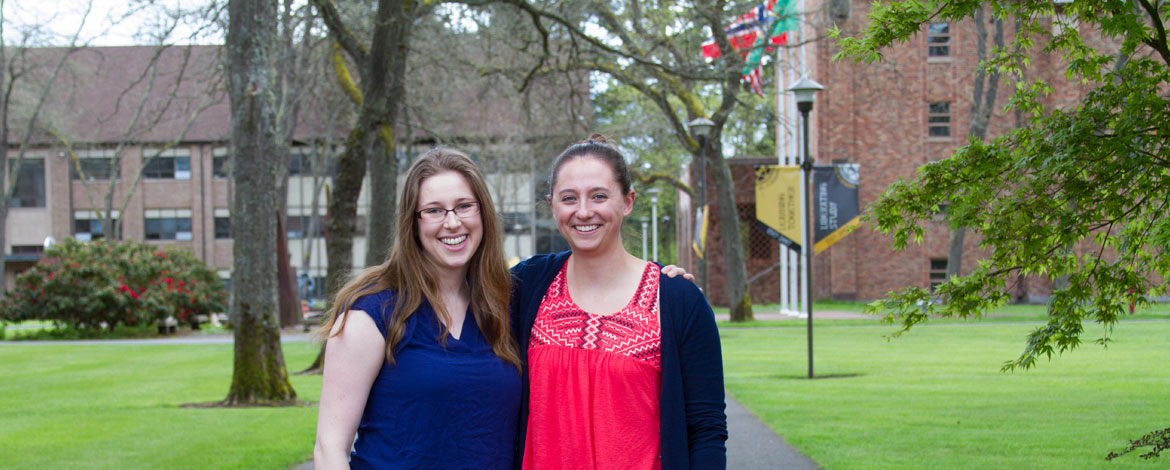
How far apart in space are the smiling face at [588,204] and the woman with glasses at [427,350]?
0.26 m

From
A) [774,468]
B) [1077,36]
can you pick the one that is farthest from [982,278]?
[774,468]

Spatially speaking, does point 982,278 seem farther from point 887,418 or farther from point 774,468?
point 887,418

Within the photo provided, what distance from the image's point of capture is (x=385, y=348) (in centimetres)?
310

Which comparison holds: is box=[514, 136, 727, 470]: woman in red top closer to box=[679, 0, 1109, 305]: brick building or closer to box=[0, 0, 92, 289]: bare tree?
box=[0, 0, 92, 289]: bare tree

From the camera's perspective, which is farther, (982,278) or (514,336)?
(982,278)

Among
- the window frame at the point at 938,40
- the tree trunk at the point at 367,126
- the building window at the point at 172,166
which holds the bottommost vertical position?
the tree trunk at the point at 367,126

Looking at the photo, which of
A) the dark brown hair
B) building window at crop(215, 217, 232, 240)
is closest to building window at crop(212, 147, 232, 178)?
building window at crop(215, 217, 232, 240)

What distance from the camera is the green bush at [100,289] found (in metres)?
26.7

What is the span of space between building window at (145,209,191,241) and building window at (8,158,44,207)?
5.41m

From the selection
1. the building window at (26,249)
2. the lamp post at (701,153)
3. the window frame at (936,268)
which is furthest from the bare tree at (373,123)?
the building window at (26,249)

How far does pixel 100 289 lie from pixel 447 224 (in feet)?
86.1

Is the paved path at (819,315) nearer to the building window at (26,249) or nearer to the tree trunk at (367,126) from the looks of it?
the tree trunk at (367,126)

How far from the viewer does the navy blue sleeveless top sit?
3.10 metres

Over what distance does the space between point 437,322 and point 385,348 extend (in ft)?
0.63
